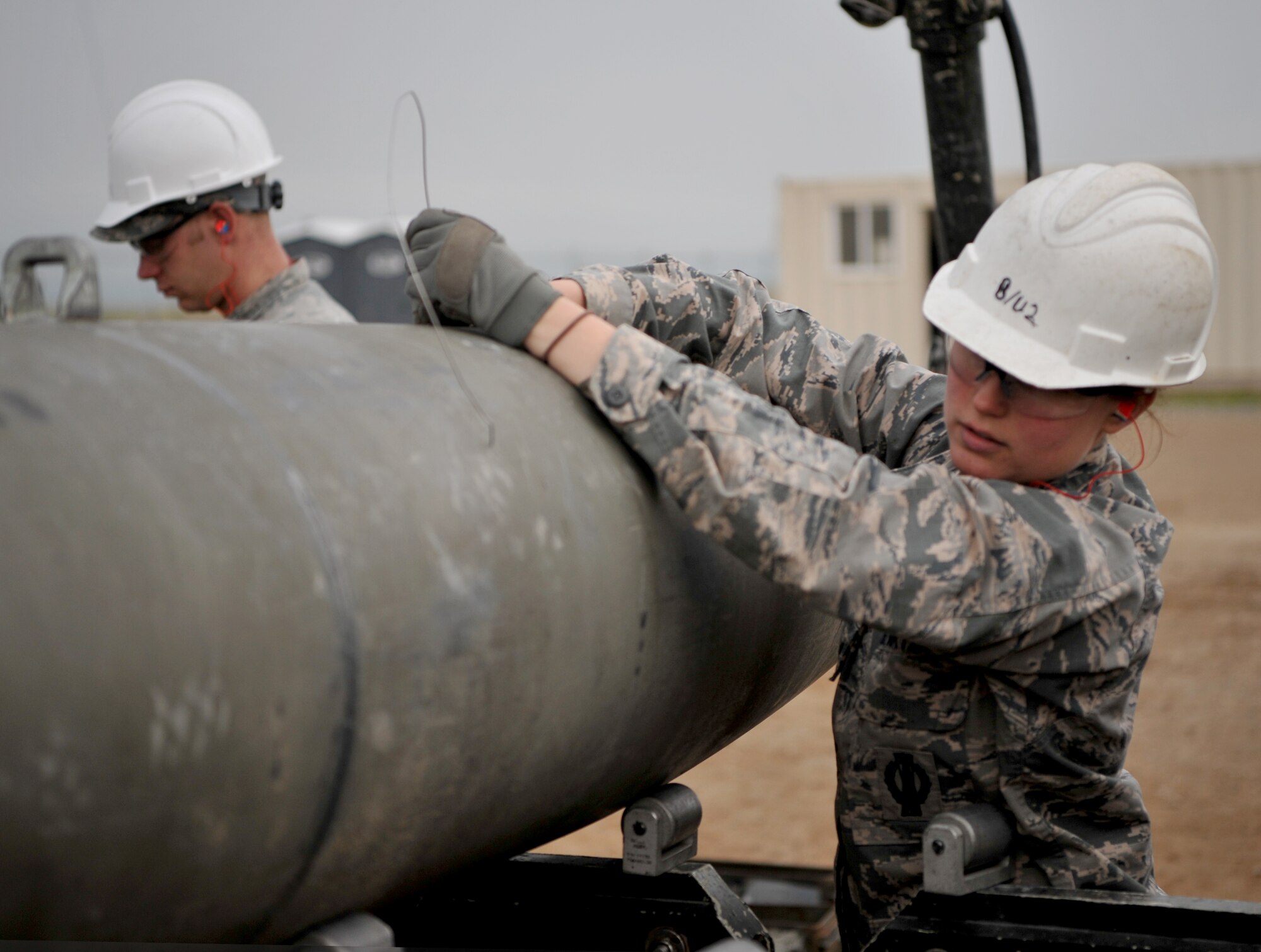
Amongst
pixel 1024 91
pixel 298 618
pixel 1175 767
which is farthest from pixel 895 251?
pixel 298 618

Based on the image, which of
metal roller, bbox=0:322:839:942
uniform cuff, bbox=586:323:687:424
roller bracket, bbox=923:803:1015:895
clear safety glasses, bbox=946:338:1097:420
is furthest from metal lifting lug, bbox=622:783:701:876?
clear safety glasses, bbox=946:338:1097:420

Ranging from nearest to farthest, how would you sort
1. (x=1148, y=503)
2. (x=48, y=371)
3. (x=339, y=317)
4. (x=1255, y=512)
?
1. (x=48, y=371)
2. (x=1148, y=503)
3. (x=339, y=317)
4. (x=1255, y=512)

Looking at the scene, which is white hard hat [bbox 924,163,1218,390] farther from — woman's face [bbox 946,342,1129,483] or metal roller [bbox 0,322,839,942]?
metal roller [bbox 0,322,839,942]

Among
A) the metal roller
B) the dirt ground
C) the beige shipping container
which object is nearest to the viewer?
the metal roller

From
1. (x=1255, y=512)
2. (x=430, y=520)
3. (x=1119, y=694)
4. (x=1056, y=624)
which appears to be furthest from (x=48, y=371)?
(x=1255, y=512)

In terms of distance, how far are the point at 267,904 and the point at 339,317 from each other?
2.16 m

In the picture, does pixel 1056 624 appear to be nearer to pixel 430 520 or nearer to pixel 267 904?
pixel 430 520

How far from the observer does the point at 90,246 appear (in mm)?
1294

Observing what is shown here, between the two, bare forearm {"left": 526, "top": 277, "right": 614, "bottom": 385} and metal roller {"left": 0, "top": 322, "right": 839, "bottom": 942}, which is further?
bare forearm {"left": 526, "top": 277, "right": 614, "bottom": 385}

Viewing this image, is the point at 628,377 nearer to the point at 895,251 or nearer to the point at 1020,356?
the point at 1020,356

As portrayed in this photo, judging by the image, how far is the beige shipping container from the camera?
18.4m

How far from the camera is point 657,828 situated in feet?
5.26

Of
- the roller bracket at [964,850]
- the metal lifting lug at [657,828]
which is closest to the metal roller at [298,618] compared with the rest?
the metal lifting lug at [657,828]

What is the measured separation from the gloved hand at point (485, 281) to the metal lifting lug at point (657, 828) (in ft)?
1.96
